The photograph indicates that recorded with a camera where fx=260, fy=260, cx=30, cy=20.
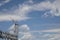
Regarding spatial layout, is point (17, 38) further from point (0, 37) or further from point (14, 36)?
point (0, 37)

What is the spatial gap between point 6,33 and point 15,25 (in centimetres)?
318

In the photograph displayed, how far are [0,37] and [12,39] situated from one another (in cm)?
340

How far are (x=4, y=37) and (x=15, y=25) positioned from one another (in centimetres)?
402

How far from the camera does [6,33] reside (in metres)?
53.8

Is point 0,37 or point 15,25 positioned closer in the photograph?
point 0,37

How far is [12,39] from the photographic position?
5497 cm

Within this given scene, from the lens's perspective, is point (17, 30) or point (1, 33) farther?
point (17, 30)

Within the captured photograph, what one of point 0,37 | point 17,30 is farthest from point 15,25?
point 0,37

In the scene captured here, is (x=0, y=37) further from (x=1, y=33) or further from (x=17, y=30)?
(x=17, y=30)

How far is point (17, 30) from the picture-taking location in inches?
2224

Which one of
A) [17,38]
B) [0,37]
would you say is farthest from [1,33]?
[17,38]

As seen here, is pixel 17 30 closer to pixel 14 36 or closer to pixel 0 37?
pixel 14 36

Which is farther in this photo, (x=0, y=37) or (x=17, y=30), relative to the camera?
(x=17, y=30)

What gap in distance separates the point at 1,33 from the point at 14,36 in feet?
12.6
